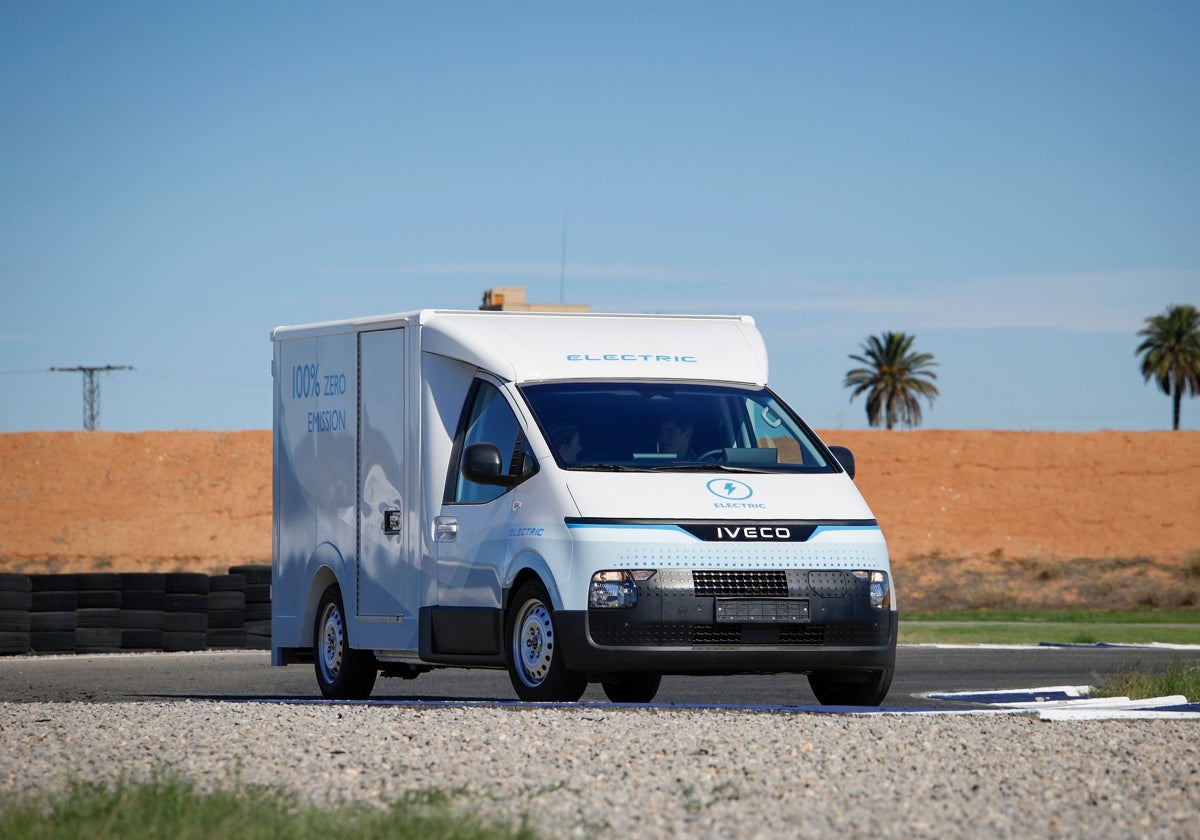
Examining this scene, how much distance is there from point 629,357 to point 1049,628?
20572 millimetres

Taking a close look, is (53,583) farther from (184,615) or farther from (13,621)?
(184,615)

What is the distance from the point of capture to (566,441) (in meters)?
12.7

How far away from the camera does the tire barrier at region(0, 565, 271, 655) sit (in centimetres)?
2381

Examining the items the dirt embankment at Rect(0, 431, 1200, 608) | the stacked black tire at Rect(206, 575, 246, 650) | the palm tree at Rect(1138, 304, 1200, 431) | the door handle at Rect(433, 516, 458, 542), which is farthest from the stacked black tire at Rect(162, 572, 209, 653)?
the palm tree at Rect(1138, 304, 1200, 431)

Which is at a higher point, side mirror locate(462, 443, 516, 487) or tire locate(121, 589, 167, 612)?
side mirror locate(462, 443, 516, 487)

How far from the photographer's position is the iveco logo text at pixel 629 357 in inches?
530

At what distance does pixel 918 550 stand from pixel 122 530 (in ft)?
85.9

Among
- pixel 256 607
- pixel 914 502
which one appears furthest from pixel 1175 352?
pixel 256 607

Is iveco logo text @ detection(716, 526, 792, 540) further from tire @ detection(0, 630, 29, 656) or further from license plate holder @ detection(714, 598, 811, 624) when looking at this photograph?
tire @ detection(0, 630, 29, 656)

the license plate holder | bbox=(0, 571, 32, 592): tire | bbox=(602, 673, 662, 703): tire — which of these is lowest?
bbox=(602, 673, 662, 703): tire

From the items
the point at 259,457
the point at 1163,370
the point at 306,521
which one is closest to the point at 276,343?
the point at 306,521

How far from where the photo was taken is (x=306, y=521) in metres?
15.7

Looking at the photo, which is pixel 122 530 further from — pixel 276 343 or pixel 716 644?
pixel 716 644

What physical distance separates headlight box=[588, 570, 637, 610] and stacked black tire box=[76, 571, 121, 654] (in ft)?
44.0
